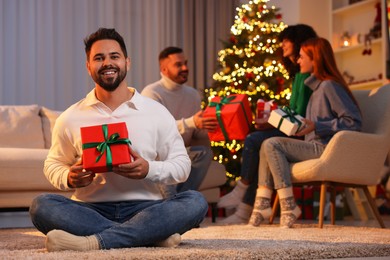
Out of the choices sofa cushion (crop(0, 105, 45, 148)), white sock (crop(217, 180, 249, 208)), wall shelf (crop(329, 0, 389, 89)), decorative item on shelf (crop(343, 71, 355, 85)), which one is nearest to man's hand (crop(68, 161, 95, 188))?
white sock (crop(217, 180, 249, 208))

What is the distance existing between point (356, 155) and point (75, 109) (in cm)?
197

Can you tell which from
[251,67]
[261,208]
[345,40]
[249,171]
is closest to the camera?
[261,208]

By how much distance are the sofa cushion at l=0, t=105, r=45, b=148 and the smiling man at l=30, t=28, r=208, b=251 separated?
101 inches

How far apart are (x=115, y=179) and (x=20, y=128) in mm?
2777

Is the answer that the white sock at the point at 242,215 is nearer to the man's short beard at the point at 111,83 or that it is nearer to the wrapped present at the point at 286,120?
the wrapped present at the point at 286,120

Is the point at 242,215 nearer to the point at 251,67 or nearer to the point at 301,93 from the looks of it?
the point at 301,93

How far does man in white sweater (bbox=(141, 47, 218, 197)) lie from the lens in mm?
4812

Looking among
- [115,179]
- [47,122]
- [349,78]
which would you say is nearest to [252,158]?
[47,122]

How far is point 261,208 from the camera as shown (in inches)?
175

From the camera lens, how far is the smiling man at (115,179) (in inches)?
102

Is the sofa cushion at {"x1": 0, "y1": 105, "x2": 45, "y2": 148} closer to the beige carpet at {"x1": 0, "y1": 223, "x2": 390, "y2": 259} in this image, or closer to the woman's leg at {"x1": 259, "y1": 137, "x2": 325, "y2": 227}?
the woman's leg at {"x1": 259, "y1": 137, "x2": 325, "y2": 227}

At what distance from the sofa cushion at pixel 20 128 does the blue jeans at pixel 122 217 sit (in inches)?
107

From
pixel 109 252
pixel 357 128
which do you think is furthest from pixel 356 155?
pixel 109 252

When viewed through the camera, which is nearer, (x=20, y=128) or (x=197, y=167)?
(x=197, y=167)
